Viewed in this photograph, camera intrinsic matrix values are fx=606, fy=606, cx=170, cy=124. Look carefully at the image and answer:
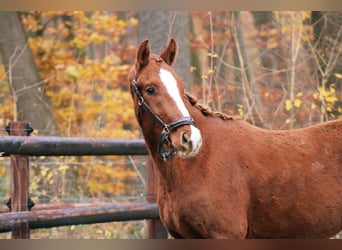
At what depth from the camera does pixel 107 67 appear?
448 inches

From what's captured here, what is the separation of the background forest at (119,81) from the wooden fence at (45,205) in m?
0.49

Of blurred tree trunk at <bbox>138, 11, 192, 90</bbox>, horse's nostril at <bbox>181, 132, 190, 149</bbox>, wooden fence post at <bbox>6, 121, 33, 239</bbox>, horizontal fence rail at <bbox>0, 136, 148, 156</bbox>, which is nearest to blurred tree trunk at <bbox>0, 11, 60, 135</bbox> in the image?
blurred tree trunk at <bbox>138, 11, 192, 90</bbox>

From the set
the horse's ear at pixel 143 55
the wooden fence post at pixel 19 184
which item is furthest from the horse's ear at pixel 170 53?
the wooden fence post at pixel 19 184

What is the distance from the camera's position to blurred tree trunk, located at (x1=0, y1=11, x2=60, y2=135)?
10.3 meters

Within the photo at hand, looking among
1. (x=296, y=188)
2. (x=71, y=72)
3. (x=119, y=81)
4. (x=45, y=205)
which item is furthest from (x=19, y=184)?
(x=119, y=81)

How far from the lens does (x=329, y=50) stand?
888 centimetres

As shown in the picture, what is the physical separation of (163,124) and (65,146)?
1.99 metres

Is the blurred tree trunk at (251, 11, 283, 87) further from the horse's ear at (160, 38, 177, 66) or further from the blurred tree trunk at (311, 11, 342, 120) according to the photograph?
the horse's ear at (160, 38, 177, 66)

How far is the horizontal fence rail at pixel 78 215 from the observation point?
513 cm

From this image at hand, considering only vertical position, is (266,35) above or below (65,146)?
above

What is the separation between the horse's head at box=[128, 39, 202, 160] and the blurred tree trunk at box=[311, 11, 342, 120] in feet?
15.5

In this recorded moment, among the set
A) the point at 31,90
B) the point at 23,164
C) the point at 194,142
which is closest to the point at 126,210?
the point at 23,164

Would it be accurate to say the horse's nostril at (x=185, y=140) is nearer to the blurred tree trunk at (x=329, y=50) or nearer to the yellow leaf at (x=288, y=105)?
the yellow leaf at (x=288, y=105)

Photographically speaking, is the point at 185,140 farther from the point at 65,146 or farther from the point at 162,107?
the point at 65,146
